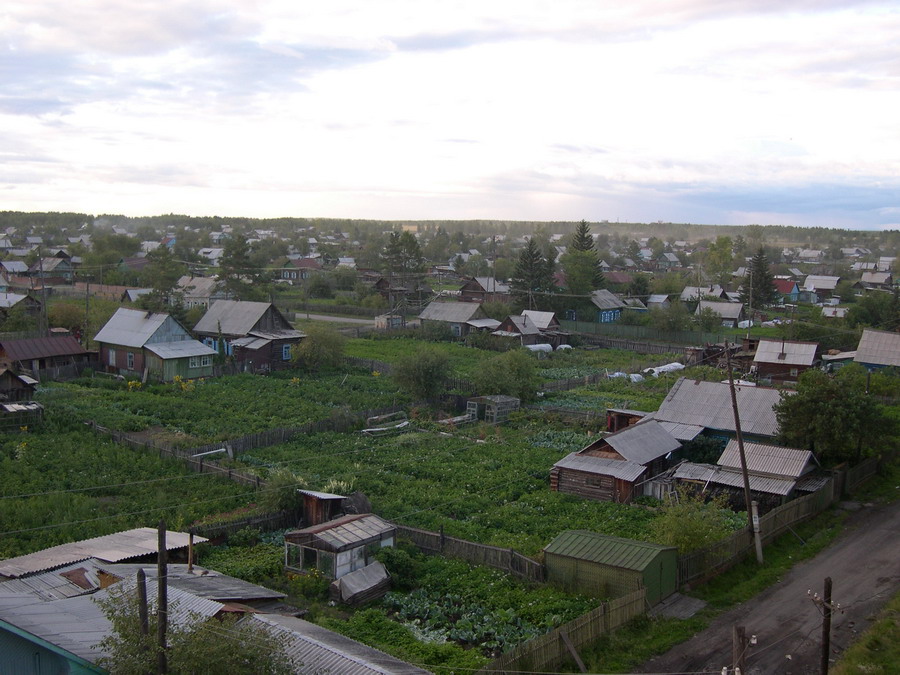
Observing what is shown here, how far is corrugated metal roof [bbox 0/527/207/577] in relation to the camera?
656 inches

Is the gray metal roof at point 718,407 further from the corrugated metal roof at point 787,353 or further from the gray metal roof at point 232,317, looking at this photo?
the gray metal roof at point 232,317

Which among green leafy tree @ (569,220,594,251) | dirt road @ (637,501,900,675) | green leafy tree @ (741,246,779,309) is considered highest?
green leafy tree @ (569,220,594,251)

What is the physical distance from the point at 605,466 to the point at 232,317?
100 feet

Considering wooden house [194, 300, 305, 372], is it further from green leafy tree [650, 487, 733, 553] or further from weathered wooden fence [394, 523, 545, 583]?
green leafy tree [650, 487, 733, 553]

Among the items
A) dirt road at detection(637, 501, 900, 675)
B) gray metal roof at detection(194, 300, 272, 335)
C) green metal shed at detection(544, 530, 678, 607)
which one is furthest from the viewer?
gray metal roof at detection(194, 300, 272, 335)

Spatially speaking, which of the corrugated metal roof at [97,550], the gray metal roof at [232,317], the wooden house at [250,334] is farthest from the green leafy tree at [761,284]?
the corrugated metal roof at [97,550]

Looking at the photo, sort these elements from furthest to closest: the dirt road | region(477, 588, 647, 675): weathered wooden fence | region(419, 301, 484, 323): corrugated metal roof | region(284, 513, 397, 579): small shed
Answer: region(419, 301, 484, 323): corrugated metal roof < region(284, 513, 397, 579): small shed < the dirt road < region(477, 588, 647, 675): weathered wooden fence

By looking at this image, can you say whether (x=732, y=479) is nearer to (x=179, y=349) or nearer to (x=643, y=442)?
(x=643, y=442)

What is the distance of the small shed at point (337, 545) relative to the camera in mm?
18344

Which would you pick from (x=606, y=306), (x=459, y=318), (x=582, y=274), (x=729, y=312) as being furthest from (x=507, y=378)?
(x=729, y=312)

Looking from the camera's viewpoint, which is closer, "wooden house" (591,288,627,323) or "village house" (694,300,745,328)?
"wooden house" (591,288,627,323)

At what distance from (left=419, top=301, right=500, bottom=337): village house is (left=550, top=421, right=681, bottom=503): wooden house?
32408mm

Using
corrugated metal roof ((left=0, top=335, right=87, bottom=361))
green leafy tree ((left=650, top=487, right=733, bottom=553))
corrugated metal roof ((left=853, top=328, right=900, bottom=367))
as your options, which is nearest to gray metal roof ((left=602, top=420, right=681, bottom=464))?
green leafy tree ((left=650, top=487, right=733, bottom=553))

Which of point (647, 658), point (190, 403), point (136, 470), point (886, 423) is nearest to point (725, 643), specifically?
point (647, 658)
